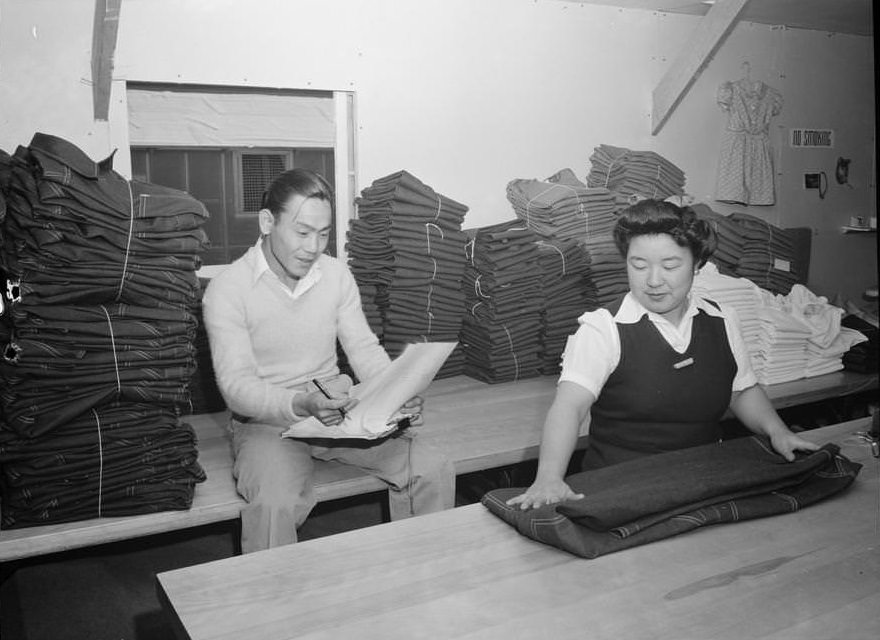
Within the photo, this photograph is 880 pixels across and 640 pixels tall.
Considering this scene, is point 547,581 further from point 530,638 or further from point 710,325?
point 710,325

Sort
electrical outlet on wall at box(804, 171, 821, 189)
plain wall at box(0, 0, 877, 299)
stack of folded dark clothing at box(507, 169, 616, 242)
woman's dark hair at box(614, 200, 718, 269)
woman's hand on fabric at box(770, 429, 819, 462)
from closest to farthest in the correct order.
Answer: woman's hand on fabric at box(770, 429, 819, 462) → woman's dark hair at box(614, 200, 718, 269) → plain wall at box(0, 0, 877, 299) → stack of folded dark clothing at box(507, 169, 616, 242) → electrical outlet on wall at box(804, 171, 821, 189)

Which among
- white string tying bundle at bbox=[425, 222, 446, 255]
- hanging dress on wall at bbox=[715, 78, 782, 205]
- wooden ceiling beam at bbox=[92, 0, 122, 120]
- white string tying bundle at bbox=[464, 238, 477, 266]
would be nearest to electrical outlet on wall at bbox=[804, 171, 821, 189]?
hanging dress on wall at bbox=[715, 78, 782, 205]

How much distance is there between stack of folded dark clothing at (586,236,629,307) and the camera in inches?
169

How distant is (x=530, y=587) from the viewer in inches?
58.7

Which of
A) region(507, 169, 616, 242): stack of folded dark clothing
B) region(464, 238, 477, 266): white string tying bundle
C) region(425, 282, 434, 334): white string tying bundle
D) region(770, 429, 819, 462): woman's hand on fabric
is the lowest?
region(770, 429, 819, 462): woman's hand on fabric

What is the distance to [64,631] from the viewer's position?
2842 millimetres

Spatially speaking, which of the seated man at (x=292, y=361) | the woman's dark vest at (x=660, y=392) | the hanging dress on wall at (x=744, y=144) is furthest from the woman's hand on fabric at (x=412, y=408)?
the hanging dress on wall at (x=744, y=144)

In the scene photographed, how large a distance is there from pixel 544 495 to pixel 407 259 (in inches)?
90.9

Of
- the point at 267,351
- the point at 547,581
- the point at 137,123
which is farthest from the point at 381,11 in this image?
the point at 547,581

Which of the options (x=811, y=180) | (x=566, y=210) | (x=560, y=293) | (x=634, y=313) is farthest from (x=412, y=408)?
(x=811, y=180)

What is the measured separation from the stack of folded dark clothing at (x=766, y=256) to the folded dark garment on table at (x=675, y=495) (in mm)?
2654

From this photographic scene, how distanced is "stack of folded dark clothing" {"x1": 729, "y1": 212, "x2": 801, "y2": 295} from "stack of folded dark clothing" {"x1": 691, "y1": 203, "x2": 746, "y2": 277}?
0.03 m

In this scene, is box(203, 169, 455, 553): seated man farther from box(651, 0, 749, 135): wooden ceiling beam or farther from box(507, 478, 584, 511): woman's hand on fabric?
box(651, 0, 749, 135): wooden ceiling beam

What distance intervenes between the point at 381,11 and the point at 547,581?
337cm
